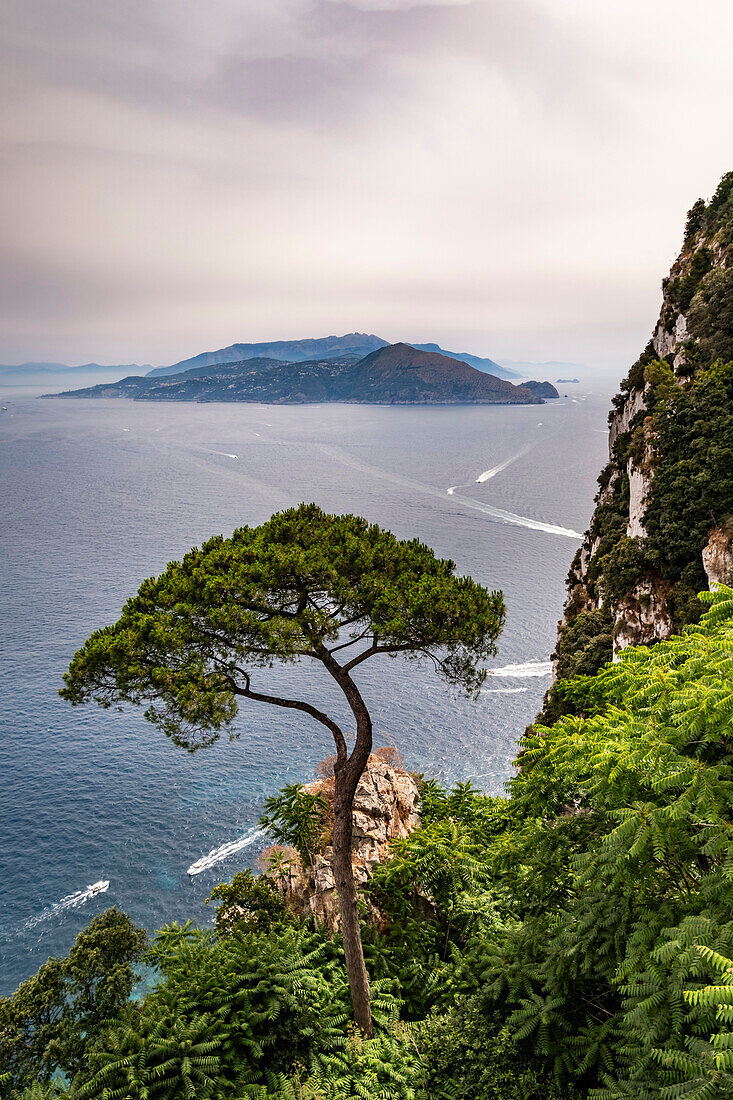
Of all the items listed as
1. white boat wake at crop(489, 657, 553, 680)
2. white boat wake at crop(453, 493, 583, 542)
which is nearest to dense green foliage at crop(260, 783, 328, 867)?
white boat wake at crop(489, 657, 553, 680)

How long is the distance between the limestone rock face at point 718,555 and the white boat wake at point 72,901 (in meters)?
41.0

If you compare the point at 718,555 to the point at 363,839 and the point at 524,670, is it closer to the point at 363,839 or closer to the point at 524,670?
the point at 363,839

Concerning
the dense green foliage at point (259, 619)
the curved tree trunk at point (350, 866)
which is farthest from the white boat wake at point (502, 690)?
the curved tree trunk at point (350, 866)

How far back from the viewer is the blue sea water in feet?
120

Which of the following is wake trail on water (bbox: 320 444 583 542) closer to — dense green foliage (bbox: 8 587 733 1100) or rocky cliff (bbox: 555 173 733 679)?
rocky cliff (bbox: 555 173 733 679)

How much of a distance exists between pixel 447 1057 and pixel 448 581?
1100 cm

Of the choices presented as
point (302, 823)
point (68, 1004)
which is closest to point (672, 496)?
point (302, 823)

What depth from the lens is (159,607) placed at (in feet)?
50.6

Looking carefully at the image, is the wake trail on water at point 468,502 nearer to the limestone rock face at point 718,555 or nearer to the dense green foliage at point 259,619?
the limestone rock face at point 718,555

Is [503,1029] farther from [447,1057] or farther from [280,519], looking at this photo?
[280,519]

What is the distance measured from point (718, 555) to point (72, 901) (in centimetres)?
4350

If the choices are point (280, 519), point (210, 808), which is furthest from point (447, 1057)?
point (210, 808)

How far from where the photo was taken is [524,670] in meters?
58.2

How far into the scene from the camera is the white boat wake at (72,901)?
109 feet
